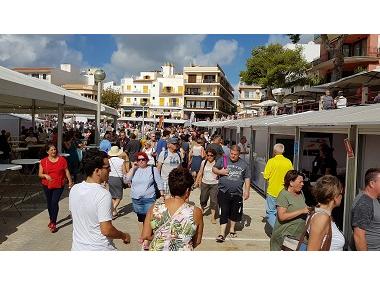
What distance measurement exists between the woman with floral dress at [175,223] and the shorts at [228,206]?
3.62m

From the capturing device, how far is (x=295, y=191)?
496 centimetres

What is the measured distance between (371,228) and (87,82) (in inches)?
3798

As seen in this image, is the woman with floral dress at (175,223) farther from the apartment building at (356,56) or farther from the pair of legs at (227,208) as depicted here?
the apartment building at (356,56)

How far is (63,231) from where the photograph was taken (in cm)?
725

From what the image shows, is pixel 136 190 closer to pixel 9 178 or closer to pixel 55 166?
pixel 55 166

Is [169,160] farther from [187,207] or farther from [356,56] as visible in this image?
[356,56]

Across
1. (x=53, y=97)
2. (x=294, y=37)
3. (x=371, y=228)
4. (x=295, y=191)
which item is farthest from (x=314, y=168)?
(x=294, y=37)

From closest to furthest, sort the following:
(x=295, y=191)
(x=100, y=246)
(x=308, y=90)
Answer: (x=100, y=246) → (x=295, y=191) → (x=308, y=90)

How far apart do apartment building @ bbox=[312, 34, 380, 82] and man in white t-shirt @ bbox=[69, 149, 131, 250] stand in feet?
103

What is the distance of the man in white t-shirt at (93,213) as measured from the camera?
3.54 m

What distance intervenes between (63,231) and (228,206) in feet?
9.33

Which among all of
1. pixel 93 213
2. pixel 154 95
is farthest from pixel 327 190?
pixel 154 95

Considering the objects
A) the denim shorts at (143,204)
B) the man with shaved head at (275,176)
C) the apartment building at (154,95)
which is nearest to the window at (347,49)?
the man with shaved head at (275,176)

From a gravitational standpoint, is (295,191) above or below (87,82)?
below
